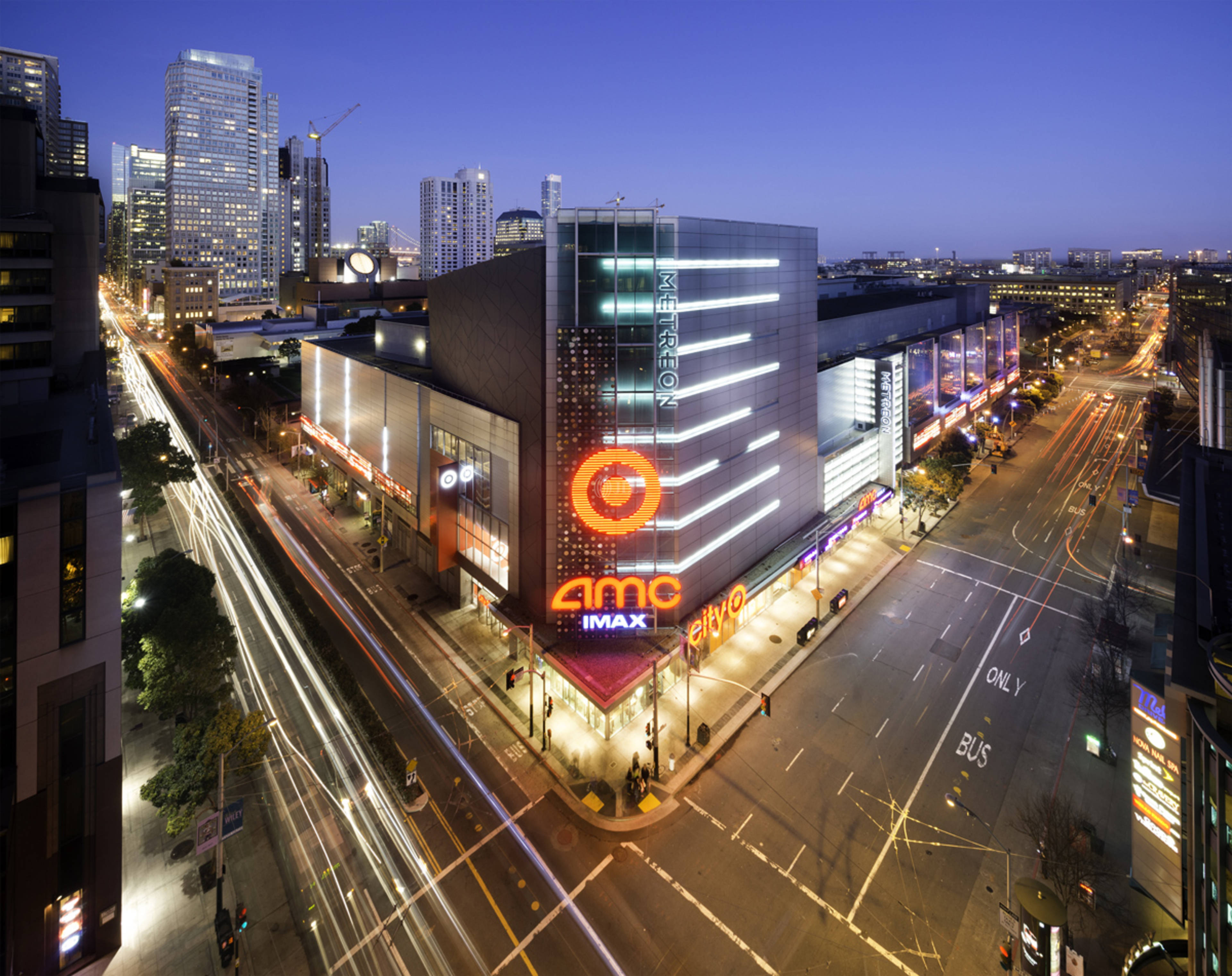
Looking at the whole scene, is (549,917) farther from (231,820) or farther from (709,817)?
(231,820)

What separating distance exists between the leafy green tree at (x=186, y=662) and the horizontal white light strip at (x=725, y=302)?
105ft

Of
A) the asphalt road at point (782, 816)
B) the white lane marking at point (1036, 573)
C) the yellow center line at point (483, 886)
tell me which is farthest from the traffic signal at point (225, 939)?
the white lane marking at point (1036, 573)

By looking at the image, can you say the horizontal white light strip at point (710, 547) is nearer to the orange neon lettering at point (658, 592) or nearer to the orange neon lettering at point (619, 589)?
the orange neon lettering at point (658, 592)

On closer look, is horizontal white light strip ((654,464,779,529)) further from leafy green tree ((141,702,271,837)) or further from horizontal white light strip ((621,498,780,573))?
leafy green tree ((141,702,271,837))

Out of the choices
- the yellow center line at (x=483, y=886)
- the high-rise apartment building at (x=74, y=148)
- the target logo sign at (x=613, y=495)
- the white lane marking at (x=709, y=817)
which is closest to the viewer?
the yellow center line at (x=483, y=886)

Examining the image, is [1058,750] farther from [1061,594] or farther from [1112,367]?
[1112,367]

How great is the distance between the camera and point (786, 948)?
22.4 m

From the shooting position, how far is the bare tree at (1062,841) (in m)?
23.0

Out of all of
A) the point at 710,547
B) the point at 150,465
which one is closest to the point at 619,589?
the point at 710,547

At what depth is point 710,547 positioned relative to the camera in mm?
38281

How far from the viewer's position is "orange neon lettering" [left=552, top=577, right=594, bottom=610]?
3447 centimetres

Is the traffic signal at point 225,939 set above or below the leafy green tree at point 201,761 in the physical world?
below

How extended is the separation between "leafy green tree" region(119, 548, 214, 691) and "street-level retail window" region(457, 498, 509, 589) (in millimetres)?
16276

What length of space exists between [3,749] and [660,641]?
28819 mm
